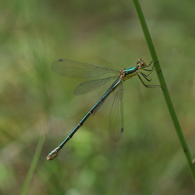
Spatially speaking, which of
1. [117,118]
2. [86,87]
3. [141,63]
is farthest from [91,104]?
[141,63]

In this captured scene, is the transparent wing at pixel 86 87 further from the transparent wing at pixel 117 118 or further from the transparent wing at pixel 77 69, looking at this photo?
the transparent wing at pixel 117 118

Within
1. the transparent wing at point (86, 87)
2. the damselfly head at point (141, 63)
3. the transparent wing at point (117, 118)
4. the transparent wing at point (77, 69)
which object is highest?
the transparent wing at point (77, 69)

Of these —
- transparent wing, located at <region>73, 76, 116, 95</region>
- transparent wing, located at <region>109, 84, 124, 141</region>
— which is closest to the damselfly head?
transparent wing, located at <region>109, 84, 124, 141</region>

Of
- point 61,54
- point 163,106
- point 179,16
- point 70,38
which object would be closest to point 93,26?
point 70,38

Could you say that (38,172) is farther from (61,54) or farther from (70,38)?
(70,38)

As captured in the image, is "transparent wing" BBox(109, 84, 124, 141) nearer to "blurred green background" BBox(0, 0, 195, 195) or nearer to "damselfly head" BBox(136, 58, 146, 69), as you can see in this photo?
"blurred green background" BBox(0, 0, 195, 195)

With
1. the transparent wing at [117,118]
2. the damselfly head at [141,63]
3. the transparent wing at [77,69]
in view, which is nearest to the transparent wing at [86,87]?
the transparent wing at [77,69]

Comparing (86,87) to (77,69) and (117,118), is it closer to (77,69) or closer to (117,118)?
(77,69)

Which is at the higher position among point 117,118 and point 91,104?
point 91,104
